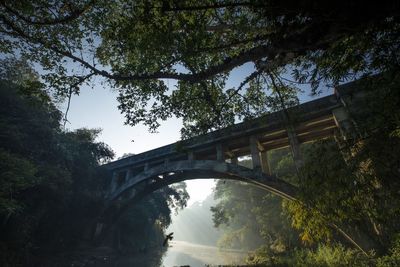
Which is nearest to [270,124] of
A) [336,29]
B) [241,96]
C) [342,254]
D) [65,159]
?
[241,96]

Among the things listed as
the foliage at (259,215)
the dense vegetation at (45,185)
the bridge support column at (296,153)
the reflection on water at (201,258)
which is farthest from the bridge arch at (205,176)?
the reflection on water at (201,258)

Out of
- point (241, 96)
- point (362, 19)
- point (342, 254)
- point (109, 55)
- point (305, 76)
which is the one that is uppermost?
point (109, 55)

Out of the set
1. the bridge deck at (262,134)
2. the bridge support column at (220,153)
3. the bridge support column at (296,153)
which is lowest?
the bridge support column at (296,153)

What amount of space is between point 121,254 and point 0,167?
15451 mm

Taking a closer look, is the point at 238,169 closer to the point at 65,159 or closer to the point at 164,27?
the point at 164,27

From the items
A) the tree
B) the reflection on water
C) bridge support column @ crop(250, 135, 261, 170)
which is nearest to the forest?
the tree

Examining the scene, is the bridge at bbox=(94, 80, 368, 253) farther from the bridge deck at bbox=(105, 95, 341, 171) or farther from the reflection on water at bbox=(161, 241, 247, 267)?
the reflection on water at bbox=(161, 241, 247, 267)

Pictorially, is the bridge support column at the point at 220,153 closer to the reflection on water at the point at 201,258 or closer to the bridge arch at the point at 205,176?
the bridge arch at the point at 205,176

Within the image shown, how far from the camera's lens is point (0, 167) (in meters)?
10.2

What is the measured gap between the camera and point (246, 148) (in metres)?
15.4

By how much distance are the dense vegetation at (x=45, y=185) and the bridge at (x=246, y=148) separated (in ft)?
8.07

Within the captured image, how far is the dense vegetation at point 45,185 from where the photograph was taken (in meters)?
11.1

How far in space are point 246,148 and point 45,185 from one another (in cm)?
1192

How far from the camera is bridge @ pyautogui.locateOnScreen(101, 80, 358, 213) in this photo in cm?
996
